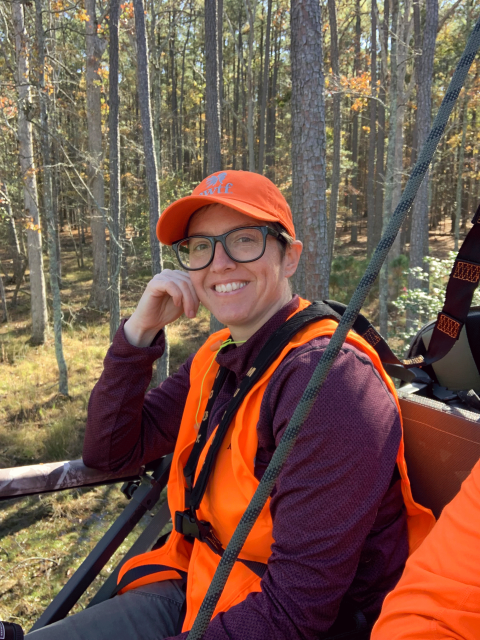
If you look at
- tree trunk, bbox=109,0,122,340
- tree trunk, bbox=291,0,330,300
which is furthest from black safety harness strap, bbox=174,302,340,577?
tree trunk, bbox=109,0,122,340

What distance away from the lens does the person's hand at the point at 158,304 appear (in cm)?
205

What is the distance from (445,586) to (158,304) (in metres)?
1.51

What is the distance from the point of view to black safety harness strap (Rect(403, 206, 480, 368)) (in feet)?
4.59

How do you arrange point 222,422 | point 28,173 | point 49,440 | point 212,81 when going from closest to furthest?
1. point 222,422
2. point 49,440
3. point 212,81
4. point 28,173

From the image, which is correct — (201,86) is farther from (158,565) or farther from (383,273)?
(158,565)

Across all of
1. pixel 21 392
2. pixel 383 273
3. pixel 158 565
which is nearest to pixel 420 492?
pixel 158 565

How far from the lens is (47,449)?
6.30 metres

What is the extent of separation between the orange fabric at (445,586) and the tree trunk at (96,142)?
11.0 metres

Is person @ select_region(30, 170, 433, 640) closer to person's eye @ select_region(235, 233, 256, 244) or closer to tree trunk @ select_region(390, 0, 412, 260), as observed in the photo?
person's eye @ select_region(235, 233, 256, 244)

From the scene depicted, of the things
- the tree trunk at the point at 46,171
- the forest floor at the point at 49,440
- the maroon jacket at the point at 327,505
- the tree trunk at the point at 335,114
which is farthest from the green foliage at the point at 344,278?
the maroon jacket at the point at 327,505

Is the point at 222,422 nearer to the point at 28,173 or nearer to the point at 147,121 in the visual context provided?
the point at 147,121

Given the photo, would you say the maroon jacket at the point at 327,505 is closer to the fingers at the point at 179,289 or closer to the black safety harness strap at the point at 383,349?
the black safety harness strap at the point at 383,349

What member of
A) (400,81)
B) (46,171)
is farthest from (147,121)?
(400,81)

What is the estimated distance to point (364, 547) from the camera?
53.7 inches
